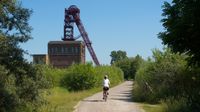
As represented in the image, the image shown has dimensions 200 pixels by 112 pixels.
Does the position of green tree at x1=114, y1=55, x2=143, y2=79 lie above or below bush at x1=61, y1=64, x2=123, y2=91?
above

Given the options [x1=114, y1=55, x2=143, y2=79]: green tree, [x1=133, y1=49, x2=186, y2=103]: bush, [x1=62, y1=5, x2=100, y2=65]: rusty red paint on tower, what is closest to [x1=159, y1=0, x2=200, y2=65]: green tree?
[x1=133, y1=49, x2=186, y2=103]: bush

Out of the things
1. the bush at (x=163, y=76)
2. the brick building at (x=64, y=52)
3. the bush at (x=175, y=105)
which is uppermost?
the brick building at (x=64, y=52)

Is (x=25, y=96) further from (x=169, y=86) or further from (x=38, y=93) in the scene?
(x=169, y=86)

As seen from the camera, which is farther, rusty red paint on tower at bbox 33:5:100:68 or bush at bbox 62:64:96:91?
rusty red paint on tower at bbox 33:5:100:68

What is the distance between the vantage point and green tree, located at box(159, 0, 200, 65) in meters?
17.2

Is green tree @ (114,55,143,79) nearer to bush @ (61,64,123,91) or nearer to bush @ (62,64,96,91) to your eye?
A: bush @ (61,64,123,91)

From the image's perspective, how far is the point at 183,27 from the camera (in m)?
17.7

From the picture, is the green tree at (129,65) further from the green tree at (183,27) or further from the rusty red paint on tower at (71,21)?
the green tree at (183,27)

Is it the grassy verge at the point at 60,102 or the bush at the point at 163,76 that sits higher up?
the bush at the point at 163,76

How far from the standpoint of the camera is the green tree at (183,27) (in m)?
17.2

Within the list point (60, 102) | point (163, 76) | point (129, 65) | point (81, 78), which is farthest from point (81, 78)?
point (129, 65)

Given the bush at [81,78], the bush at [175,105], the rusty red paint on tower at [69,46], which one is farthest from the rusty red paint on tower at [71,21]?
the bush at [175,105]

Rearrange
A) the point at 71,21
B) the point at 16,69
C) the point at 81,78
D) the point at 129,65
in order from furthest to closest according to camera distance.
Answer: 1. the point at 129,65
2. the point at 71,21
3. the point at 81,78
4. the point at 16,69

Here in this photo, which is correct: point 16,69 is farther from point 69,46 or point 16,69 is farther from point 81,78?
point 69,46
